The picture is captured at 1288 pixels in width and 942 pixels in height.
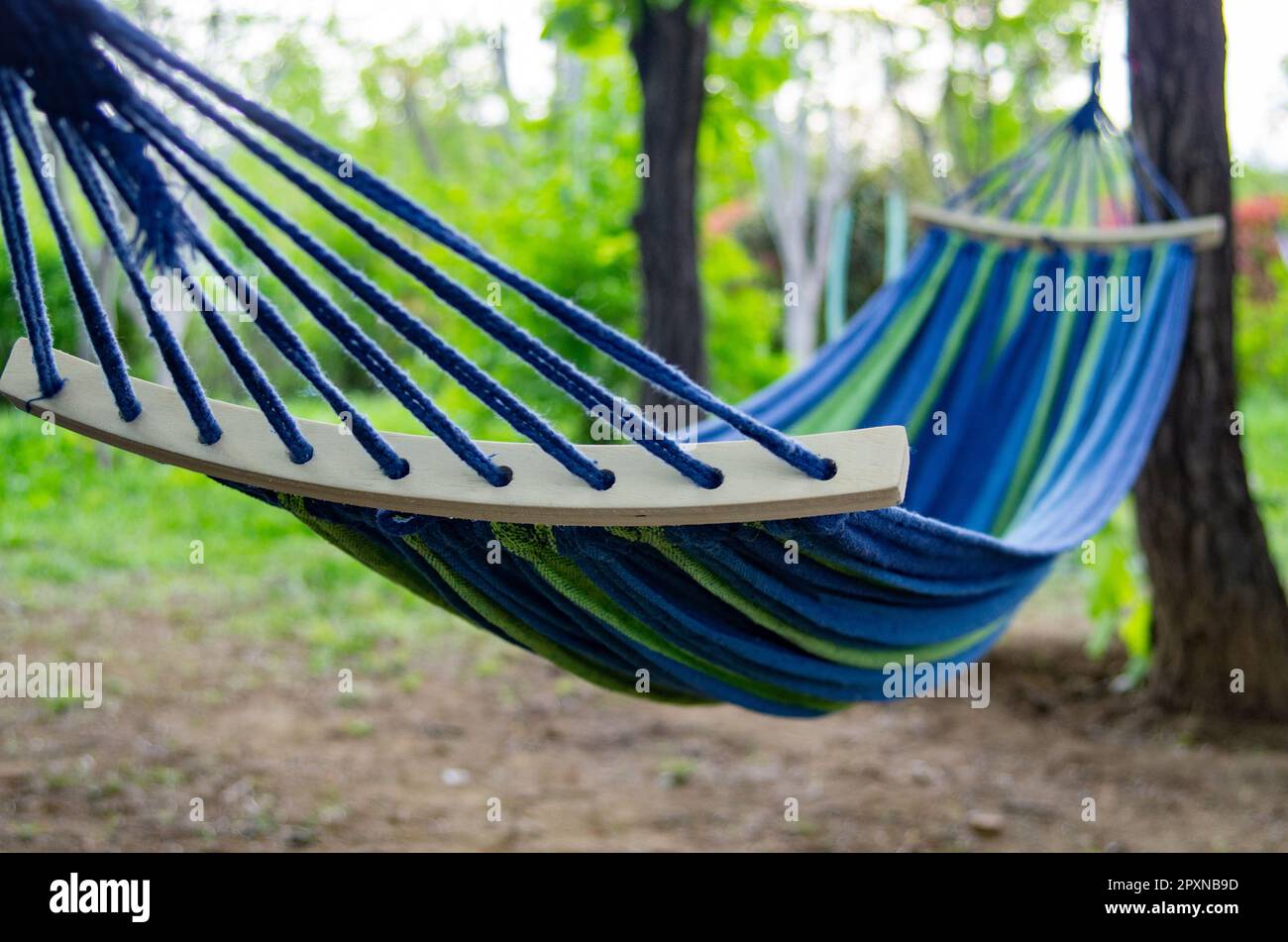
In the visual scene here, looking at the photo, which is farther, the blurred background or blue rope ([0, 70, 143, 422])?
the blurred background

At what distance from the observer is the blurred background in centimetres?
218

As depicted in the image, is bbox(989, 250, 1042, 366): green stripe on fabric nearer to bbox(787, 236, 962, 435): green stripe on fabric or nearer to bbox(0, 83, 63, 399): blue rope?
bbox(787, 236, 962, 435): green stripe on fabric

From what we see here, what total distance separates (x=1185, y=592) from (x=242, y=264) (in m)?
4.32

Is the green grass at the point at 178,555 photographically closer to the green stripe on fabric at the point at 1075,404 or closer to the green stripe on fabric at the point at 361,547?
the green stripe on fabric at the point at 1075,404

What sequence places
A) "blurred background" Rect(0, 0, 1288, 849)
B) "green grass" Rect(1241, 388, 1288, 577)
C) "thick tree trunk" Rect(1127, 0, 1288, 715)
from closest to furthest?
"blurred background" Rect(0, 0, 1288, 849), "thick tree trunk" Rect(1127, 0, 1288, 715), "green grass" Rect(1241, 388, 1288, 577)

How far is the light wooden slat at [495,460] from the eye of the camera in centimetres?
86

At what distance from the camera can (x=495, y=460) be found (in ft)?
3.06

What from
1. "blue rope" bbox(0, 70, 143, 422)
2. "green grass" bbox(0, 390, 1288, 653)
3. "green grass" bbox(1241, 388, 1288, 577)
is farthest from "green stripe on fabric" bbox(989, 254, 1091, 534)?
"green grass" bbox(1241, 388, 1288, 577)

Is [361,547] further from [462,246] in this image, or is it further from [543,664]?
[543,664]

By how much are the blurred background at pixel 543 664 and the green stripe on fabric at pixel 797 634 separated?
2.91 feet

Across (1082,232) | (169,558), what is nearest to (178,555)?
(169,558)

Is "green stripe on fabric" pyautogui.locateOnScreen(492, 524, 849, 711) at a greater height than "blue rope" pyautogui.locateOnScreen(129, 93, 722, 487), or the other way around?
"blue rope" pyautogui.locateOnScreen(129, 93, 722, 487)
